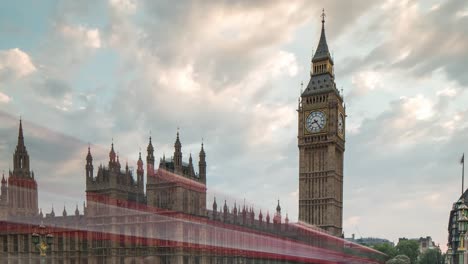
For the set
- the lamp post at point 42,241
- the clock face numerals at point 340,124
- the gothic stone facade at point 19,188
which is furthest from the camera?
Result: the clock face numerals at point 340,124

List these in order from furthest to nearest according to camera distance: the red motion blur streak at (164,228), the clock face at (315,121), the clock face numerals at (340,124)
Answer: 1. the clock face numerals at (340,124)
2. the clock face at (315,121)
3. the red motion blur streak at (164,228)

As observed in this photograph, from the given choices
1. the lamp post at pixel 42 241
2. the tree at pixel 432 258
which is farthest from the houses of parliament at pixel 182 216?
the tree at pixel 432 258

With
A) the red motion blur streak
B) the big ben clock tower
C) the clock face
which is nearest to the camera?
the red motion blur streak

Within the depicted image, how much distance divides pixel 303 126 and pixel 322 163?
9.23 m

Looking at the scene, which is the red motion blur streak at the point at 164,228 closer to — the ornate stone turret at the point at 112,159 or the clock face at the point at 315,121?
the ornate stone turret at the point at 112,159

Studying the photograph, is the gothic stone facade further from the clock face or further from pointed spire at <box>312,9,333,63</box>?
pointed spire at <box>312,9,333,63</box>

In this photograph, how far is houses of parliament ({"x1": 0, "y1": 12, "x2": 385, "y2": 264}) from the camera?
5875cm

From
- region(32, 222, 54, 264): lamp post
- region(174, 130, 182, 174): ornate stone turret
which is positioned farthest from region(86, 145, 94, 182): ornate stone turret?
region(32, 222, 54, 264): lamp post

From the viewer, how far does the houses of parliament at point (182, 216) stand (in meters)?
58.8

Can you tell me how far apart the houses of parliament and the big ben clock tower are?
0.22 m

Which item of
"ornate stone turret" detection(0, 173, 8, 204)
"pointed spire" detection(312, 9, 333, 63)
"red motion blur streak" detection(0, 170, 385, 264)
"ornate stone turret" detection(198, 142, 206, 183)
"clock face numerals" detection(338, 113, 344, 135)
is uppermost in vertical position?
"pointed spire" detection(312, 9, 333, 63)

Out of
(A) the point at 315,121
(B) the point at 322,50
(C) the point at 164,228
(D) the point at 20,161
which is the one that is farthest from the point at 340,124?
(D) the point at 20,161

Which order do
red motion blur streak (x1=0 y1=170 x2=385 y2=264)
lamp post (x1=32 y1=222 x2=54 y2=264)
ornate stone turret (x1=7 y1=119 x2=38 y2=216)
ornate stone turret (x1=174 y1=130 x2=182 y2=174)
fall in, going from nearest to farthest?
lamp post (x1=32 y1=222 x2=54 y2=264), red motion blur streak (x1=0 y1=170 x2=385 y2=264), ornate stone turret (x1=174 y1=130 x2=182 y2=174), ornate stone turret (x1=7 y1=119 x2=38 y2=216)

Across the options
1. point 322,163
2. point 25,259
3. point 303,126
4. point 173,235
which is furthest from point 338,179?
point 25,259
